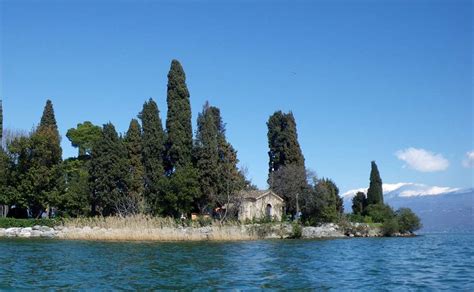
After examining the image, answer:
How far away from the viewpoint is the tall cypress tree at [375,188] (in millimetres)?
73625

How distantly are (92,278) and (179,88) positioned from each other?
38.1 metres

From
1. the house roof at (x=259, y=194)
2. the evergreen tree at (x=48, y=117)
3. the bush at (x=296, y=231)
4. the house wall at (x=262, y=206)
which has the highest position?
the evergreen tree at (x=48, y=117)

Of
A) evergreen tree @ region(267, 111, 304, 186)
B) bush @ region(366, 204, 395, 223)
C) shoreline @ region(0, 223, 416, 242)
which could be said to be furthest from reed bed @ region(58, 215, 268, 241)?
bush @ region(366, 204, 395, 223)

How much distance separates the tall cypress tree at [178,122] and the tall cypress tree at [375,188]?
108 ft

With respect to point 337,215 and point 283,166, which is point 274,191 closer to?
point 283,166

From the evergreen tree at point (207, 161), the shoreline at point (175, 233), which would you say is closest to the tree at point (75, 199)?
the shoreline at point (175, 233)

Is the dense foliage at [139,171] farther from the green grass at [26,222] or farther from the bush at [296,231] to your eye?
the bush at [296,231]

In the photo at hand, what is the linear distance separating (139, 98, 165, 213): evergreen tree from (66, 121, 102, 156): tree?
17.1 metres

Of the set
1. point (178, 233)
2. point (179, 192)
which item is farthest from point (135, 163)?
point (178, 233)

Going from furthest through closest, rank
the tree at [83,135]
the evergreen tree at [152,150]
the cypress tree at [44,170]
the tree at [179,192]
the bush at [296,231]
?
the tree at [83,135]
the evergreen tree at [152,150]
the cypress tree at [44,170]
the tree at [179,192]
the bush at [296,231]

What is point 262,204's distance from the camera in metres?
58.8

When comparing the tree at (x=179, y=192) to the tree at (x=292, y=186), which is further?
the tree at (x=292, y=186)

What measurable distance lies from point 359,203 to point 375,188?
365 cm

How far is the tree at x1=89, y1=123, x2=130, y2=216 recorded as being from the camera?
162 ft
